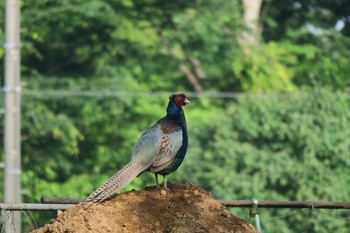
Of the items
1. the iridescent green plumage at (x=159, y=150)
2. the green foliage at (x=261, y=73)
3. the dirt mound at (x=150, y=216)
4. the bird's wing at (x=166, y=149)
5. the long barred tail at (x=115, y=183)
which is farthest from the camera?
the green foliage at (x=261, y=73)

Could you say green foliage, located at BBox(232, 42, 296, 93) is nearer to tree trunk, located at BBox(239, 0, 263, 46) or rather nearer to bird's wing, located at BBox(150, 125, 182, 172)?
tree trunk, located at BBox(239, 0, 263, 46)

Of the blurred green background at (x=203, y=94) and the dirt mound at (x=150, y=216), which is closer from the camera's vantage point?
the dirt mound at (x=150, y=216)

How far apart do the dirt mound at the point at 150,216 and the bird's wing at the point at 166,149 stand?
634mm

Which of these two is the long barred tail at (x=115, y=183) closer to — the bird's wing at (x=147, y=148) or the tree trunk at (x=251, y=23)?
the bird's wing at (x=147, y=148)

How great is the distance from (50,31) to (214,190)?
9.83 m

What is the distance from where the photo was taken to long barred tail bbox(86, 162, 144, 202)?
9.02m

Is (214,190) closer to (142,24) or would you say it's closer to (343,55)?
(142,24)

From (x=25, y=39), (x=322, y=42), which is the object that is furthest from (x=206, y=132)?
(x=322, y=42)

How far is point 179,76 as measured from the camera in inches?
1569

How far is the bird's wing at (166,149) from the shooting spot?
32.0 feet

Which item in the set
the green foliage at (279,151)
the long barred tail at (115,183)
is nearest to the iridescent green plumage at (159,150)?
the long barred tail at (115,183)

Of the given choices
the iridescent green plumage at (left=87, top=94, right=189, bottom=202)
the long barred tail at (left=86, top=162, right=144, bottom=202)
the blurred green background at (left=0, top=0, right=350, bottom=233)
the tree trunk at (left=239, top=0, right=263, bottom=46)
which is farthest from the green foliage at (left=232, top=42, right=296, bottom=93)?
the long barred tail at (left=86, top=162, right=144, bottom=202)

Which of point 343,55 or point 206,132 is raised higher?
point 343,55

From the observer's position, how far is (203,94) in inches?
1385
